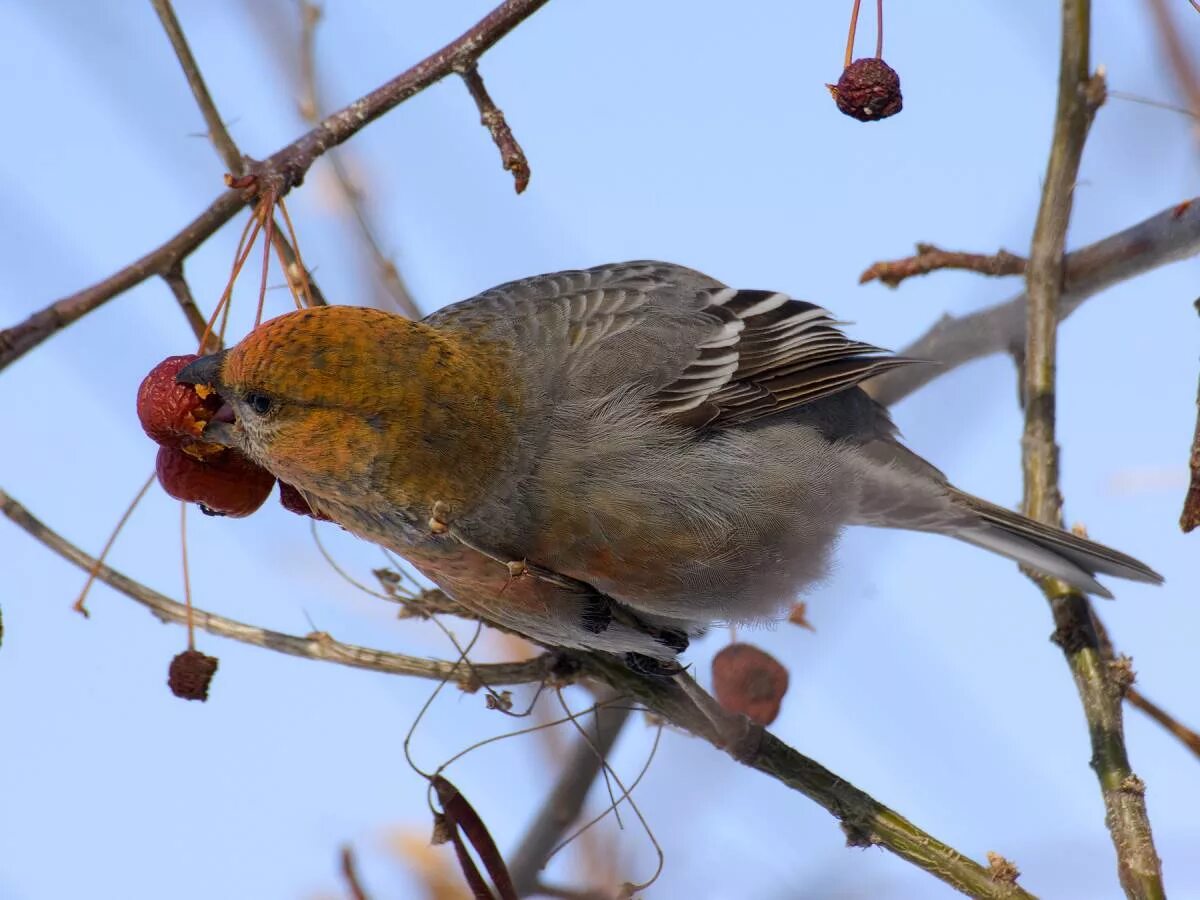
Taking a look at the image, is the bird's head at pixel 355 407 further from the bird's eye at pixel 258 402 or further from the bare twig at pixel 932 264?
the bare twig at pixel 932 264

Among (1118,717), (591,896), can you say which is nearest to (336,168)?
(591,896)

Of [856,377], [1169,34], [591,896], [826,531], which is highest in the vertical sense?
[1169,34]

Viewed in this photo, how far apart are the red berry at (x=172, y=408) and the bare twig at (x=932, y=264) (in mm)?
2314

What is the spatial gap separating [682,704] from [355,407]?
1.19 meters

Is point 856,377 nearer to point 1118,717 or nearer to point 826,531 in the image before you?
point 826,531

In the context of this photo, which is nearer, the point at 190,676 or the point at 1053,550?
the point at 190,676

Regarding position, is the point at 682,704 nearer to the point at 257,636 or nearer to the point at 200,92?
the point at 257,636

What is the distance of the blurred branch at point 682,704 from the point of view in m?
3.19

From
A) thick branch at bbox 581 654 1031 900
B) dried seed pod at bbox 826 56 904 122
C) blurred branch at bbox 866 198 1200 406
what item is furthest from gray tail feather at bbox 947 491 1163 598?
dried seed pod at bbox 826 56 904 122

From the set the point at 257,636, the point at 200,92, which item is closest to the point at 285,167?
the point at 200,92

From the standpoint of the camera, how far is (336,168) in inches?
165

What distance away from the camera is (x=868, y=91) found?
9.45 feet

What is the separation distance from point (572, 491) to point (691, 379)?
732mm

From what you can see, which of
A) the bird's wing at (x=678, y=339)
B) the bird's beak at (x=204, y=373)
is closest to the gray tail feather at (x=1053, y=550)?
the bird's wing at (x=678, y=339)
